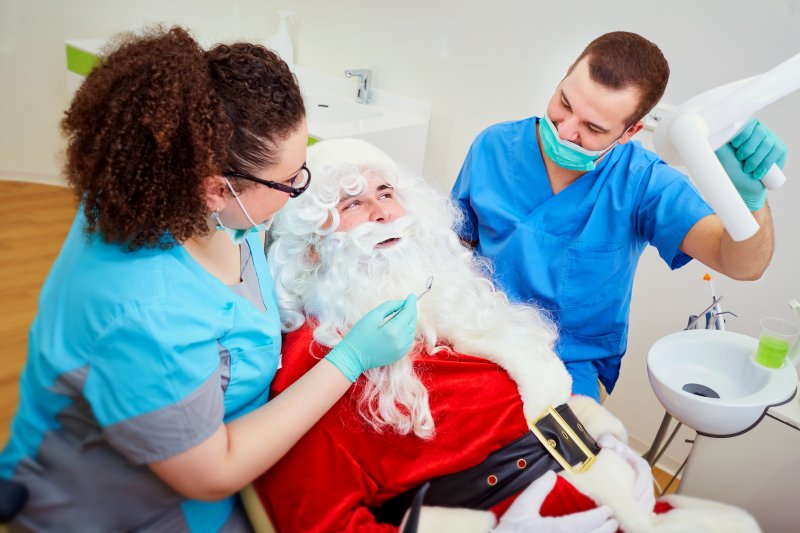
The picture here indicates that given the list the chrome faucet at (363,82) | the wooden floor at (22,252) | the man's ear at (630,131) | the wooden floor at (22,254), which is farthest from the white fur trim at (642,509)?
the chrome faucet at (363,82)

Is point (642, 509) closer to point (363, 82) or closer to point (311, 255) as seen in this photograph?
point (311, 255)

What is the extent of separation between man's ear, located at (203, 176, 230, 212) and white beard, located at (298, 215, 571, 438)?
15.1 inches

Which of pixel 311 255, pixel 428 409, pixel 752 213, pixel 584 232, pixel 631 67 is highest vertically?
pixel 631 67

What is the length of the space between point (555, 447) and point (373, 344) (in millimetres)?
437

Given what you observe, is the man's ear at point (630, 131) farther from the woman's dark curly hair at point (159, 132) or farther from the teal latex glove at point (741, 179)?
the woman's dark curly hair at point (159, 132)

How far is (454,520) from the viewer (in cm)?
110

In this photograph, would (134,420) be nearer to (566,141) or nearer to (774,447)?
(566,141)

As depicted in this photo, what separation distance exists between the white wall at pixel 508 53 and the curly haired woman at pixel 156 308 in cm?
143

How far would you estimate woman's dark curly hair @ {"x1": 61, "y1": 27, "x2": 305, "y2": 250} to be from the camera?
2.81 ft

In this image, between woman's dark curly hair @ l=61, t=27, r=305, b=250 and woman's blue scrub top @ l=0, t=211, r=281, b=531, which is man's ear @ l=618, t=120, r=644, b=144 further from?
woman's blue scrub top @ l=0, t=211, r=281, b=531

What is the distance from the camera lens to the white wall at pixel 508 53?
5.99 ft

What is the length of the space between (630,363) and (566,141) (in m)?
1.13

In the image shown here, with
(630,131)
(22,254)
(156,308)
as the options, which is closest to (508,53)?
(630,131)

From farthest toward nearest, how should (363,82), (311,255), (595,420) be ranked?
1. (363,82)
2. (311,255)
3. (595,420)
